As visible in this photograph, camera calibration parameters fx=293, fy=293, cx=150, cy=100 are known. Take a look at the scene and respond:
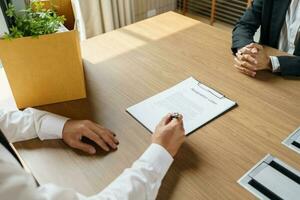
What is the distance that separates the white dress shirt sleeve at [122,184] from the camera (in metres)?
0.57

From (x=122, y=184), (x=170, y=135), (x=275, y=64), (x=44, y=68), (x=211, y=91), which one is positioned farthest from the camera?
(x=275, y=64)

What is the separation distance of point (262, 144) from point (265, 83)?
0.36 meters

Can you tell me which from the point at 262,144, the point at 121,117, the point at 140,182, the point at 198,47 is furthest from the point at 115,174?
the point at 198,47

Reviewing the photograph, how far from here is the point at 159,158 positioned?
798 mm

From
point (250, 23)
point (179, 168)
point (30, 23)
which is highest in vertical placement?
point (30, 23)

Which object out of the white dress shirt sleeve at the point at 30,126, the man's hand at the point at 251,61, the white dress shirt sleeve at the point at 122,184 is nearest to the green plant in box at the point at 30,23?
the white dress shirt sleeve at the point at 30,126

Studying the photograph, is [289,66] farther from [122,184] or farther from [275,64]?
[122,184]

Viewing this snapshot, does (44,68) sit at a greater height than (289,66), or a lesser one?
greater

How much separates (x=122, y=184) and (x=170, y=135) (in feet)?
0.69

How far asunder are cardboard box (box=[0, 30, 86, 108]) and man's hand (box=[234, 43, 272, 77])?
66cm

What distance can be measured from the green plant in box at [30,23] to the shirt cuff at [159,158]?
1.66 ft

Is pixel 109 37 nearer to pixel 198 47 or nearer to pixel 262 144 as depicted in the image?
pixel 198 47

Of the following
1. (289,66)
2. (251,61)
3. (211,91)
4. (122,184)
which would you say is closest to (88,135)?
(122,184)

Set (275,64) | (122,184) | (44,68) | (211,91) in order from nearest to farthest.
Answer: (122,184)
(44,68)
(211,91)
(275,64)
